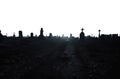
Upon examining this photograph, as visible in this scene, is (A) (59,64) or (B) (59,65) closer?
(B) (59,65)

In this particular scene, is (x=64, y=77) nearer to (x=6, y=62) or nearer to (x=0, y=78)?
(x=0, y=78)

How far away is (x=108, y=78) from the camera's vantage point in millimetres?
12055

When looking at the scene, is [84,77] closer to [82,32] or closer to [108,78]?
[108,78]

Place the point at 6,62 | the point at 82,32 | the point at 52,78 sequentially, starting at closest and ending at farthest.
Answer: the point at 52,78 < the point at 6,62 < the point at 82,32

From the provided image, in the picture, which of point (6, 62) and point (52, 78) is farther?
point (6, 62)

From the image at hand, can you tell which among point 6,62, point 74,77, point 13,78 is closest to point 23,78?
point 13,78

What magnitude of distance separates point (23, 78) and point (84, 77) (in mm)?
3061

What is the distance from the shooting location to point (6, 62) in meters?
18.7

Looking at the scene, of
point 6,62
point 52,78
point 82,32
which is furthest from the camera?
point 82,32

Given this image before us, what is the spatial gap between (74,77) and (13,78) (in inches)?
119

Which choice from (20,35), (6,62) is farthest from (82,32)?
(6,62)

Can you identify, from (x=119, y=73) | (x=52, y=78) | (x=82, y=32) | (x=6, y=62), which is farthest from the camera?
(x=82, y=32)

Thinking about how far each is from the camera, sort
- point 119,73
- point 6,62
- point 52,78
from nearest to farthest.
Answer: point 52,78, point 119,73, point 6,62

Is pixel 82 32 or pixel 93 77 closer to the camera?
pixel 93 77
